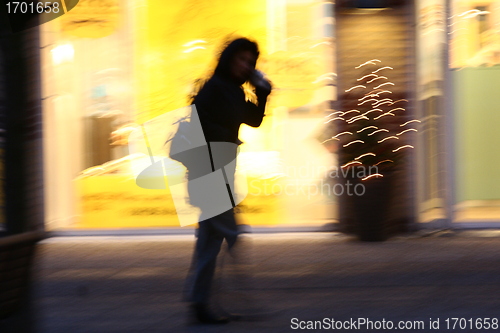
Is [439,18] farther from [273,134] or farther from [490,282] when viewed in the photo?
[490,282]

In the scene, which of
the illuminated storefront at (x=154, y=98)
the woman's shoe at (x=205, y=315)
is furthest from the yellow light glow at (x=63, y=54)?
the woman's shoe at (x=205, y=315)

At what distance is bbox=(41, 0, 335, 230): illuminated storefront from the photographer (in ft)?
25.4

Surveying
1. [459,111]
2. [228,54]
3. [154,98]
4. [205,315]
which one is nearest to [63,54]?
[154,98]

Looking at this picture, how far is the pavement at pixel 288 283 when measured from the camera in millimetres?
4398

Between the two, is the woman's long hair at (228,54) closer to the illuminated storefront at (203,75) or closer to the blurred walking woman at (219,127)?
the blurred walking woman at (219,127)

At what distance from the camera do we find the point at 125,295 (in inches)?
204

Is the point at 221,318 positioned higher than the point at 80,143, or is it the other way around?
the point at 80,143

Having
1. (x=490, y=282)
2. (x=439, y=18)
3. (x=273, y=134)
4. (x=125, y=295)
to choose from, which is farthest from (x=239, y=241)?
(x=439, y=18)

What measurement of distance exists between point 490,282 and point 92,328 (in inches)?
128

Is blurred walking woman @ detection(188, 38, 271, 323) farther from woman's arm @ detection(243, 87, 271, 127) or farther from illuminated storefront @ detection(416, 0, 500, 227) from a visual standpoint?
illuminated storefront @ detection(416, 0, 500, 227)

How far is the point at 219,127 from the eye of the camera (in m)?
4.27

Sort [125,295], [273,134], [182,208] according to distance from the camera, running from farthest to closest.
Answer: [273,134], [125,295], [182,208]

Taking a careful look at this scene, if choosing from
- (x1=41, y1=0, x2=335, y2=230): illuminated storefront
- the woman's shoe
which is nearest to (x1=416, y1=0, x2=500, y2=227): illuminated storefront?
(x1=41, y1=0, x2=335, y2=230): illuminated storefront

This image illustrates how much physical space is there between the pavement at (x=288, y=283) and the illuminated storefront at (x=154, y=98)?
1.34ft
